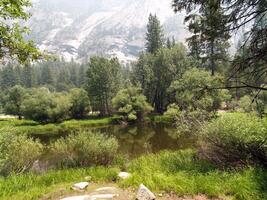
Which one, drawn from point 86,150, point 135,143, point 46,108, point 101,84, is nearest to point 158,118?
point 101,84

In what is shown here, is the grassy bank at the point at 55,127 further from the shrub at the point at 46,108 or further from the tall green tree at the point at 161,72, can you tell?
the tall green tree at the point at 161,72

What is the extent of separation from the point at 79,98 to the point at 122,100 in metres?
12.9

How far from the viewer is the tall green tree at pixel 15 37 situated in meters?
Answer: 6.17

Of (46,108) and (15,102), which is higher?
(15,102)

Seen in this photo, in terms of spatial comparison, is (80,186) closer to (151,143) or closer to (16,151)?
(16,151)

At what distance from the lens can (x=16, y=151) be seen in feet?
38.4

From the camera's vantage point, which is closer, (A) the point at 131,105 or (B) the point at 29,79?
(A) the point at 131,105

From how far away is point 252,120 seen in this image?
10.0m

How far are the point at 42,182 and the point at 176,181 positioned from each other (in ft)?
15.9

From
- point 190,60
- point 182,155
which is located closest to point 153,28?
point 190,60

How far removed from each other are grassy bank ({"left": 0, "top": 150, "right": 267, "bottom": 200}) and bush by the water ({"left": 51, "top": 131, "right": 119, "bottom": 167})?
1360 millimetres

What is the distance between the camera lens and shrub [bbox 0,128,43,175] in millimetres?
11250

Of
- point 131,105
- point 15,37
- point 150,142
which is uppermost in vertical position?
point 15,37

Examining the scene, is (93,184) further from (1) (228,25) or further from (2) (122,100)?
(2) (122,100)
